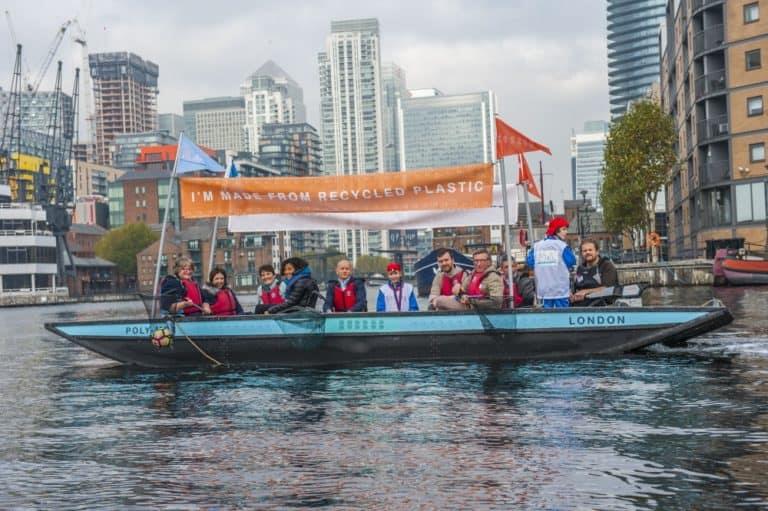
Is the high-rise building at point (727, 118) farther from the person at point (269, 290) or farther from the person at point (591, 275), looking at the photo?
the person at point (269, 290)

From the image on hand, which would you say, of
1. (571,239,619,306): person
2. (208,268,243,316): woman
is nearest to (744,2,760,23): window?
(571,239,619,306): person

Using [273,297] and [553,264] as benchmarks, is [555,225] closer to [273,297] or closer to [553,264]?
[553,264]

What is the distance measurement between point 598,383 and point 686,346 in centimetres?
666

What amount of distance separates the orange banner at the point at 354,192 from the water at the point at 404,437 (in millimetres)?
3106

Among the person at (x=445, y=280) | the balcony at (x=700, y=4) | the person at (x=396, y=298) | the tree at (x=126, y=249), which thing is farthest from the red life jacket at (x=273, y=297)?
the tree at (x=126, y=249)

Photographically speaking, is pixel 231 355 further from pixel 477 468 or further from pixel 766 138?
pixel 766 138

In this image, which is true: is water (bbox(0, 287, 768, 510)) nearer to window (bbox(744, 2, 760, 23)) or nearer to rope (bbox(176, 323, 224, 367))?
rope (bbox(176, 323, 224, 367))

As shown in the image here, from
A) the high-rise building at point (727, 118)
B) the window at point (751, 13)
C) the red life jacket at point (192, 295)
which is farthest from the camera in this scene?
the high-rise building at point (727, 118)

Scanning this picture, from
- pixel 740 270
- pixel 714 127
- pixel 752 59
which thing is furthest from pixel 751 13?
pixel 740 270

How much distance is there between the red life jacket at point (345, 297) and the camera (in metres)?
20.3

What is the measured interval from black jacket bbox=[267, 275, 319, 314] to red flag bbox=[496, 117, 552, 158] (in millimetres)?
4327

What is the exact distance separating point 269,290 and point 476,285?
4.56 metres

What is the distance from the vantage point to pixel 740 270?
55500mm

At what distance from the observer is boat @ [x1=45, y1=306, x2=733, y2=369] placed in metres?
19.4
